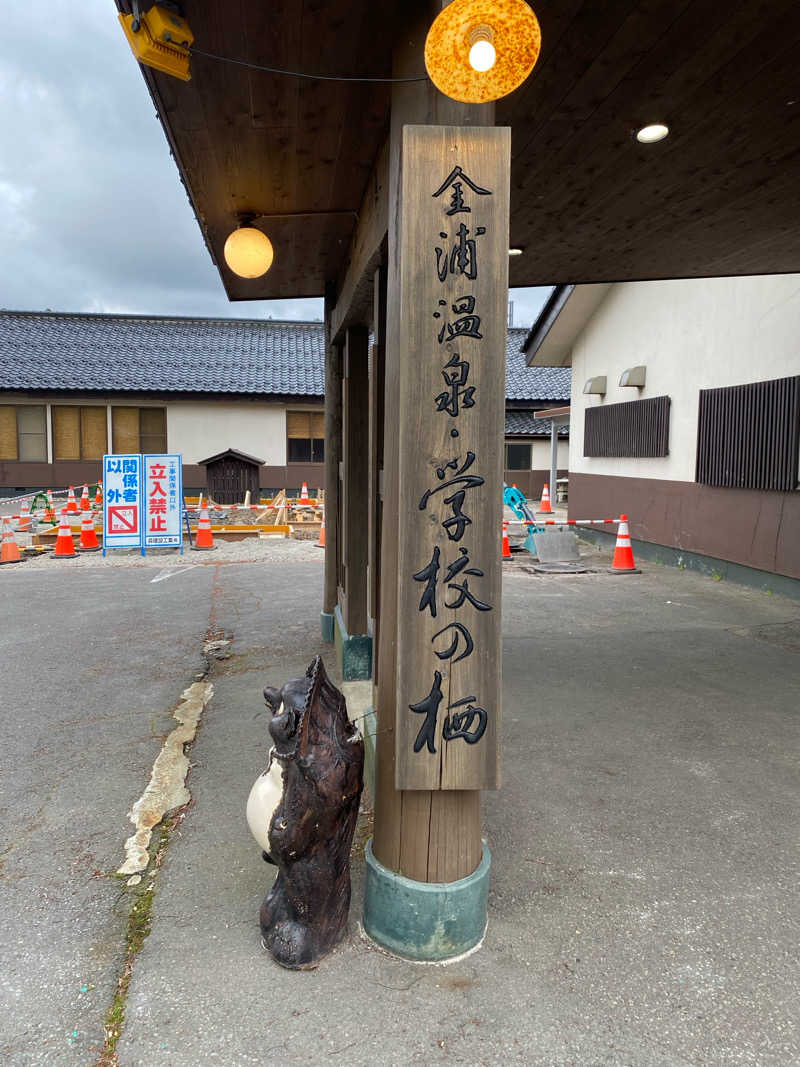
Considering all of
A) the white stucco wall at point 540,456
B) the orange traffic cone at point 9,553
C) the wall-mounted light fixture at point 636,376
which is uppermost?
the wall-mounted light fixture at point 636,376

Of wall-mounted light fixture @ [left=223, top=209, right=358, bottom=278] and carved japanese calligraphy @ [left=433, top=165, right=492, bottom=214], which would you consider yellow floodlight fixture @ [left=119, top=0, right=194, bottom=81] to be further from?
wall-mounted light fixture @ [left=223, top=209, right=358, bottom=278]

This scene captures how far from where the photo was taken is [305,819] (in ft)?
7.89

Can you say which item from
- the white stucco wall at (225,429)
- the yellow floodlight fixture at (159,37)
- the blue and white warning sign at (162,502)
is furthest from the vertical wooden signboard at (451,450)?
the white stucco wall at (225,429)

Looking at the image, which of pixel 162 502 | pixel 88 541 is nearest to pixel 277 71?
pixel 162 502

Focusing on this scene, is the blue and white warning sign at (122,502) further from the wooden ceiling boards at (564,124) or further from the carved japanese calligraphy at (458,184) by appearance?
the carved japanese calligraphy at (458,184)

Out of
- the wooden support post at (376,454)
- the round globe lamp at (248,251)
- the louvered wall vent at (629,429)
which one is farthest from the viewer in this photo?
the louvered wall vent at (629,429)

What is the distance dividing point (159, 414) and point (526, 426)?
1265cm

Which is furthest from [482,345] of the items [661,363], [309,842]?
[661,363]

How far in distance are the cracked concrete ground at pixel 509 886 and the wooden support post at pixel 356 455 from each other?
1.24m

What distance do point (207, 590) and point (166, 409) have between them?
49.3 feet

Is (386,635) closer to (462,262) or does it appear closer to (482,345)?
(482,345)

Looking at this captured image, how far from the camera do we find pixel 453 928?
250 centimetres

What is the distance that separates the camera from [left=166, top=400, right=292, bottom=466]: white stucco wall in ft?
74.6

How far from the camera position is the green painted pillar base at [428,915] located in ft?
8.13
